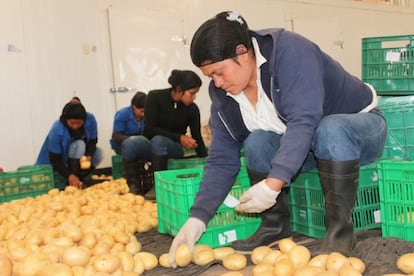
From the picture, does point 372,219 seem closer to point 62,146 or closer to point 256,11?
point 62,146

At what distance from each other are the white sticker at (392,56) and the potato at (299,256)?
5.24 feet

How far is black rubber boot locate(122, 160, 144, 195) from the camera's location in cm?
288

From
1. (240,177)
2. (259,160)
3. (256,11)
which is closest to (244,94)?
(259,160)

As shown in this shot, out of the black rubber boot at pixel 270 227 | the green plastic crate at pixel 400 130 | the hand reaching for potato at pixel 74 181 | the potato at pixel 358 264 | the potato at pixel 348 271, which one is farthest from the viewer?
the hand reaching for potato at pixel 74 181

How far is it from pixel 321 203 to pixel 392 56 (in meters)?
1.29

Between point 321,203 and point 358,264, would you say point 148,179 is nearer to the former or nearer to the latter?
point 321,203

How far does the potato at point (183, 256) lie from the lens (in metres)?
1.36

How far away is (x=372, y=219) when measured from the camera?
1567mm

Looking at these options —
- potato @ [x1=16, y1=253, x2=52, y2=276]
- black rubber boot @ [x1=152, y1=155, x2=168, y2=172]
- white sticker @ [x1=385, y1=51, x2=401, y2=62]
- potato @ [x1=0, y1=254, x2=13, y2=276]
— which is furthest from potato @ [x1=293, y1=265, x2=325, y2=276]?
black rubber boot @ [x1=152, y1=155, x2=168, y2=172]

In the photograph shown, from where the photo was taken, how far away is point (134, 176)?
2.90m

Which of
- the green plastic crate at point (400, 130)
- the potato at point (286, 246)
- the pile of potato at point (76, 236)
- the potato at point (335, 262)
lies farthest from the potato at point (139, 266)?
the green plastic crate at point (400, 130)

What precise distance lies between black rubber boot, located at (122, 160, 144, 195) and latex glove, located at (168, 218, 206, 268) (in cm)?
148

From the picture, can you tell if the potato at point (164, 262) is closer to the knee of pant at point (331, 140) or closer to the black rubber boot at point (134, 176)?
the knee of pant at point (331, 140)

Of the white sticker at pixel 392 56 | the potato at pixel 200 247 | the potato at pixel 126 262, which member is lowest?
the potato at pixel 200 247
